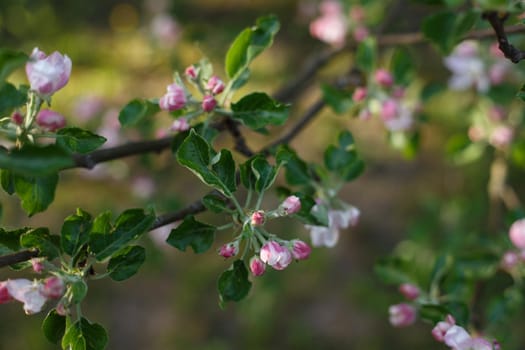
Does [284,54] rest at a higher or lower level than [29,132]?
lower

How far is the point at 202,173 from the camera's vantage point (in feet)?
2.52

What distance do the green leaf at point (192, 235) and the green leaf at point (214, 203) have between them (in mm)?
38

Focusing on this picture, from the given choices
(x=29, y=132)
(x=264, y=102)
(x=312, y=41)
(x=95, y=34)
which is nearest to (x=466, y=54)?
(x=264, y=102)

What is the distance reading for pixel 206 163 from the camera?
2.55ft

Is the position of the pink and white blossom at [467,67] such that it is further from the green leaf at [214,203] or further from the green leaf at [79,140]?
the green leaf at [79,140]

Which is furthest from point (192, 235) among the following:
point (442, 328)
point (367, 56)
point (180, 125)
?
point (367, 56)

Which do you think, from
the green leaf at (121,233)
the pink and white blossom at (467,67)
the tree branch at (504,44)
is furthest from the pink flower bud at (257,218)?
the pink and white blossom at (467,67)

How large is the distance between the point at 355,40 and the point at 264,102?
0.70m

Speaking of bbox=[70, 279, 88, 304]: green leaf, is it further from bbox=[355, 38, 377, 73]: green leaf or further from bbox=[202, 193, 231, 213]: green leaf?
bbox=[355, 38, 377, 73]: green leaf

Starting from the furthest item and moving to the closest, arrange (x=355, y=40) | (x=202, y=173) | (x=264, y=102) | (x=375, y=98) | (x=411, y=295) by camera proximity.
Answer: (x=355, y=40)
(x=375, y=98)
(x=411, y=295)
(x=264, y=102)
(x=202, y=173)

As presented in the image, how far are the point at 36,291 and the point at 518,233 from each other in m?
0.83

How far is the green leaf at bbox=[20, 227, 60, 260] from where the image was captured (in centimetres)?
75

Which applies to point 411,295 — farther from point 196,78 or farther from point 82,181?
point 82,181

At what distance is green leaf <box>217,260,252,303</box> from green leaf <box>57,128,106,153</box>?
0.25 metres
